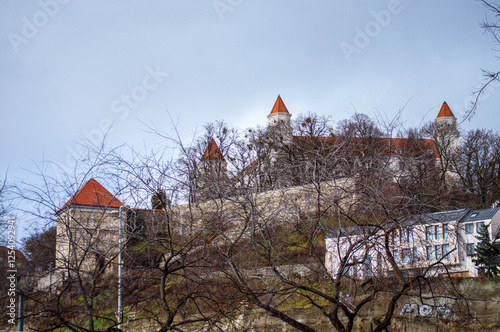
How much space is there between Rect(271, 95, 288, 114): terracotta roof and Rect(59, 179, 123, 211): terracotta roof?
175ft

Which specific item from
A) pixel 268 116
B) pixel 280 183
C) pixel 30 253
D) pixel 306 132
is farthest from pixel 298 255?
pixel 268 116

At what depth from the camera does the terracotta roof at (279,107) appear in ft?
196

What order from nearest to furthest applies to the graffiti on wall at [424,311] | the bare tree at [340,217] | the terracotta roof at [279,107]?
1. the bare tree at [340,217]
2. the graffiti on wall at [424,311]
3. the terracotta roof at [279,107]

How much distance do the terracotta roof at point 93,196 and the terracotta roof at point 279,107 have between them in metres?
53.3

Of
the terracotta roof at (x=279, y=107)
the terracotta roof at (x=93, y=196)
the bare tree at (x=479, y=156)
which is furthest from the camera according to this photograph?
the terracotta roof at (x=279, y=107)

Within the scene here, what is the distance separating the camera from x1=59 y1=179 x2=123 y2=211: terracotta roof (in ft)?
20.8

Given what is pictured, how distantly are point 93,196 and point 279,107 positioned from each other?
53.7 meters

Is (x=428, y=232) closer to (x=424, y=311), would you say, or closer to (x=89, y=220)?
(x=89, y=220)

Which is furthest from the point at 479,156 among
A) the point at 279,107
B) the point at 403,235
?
the point at 403,235

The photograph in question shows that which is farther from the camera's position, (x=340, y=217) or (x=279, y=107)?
(x=279, y=107)

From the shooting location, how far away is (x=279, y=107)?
2356 inches

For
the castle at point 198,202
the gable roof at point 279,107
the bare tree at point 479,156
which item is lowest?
the castle at point 198,202

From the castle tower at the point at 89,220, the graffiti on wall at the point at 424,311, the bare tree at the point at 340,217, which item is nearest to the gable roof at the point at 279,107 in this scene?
the graffiti on wall at the point at 424,311

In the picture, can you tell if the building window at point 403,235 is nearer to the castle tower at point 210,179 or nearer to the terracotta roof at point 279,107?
the castle tower at point 210,179
